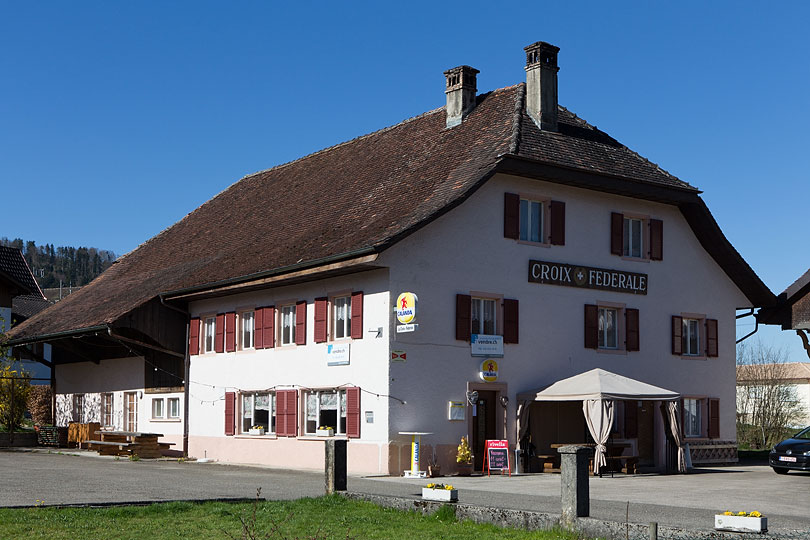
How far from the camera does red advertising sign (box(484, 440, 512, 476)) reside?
2433 cm

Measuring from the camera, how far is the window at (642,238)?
2870 cm

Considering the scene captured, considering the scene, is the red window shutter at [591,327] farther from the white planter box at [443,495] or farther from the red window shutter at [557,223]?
the white planter box at [443,495]

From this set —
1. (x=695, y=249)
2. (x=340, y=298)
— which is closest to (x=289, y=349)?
(x=340, y=298)

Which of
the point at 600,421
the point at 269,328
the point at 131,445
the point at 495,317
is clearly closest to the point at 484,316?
the point at 495,317

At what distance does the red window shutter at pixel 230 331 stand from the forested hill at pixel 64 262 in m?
149

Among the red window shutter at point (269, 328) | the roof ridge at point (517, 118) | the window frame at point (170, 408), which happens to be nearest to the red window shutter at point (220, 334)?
the red window shutter at point (269, 328)

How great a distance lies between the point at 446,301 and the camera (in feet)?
80.4

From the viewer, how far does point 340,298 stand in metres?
25.5

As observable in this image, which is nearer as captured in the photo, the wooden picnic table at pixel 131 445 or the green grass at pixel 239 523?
the green grass at pixel 239 523

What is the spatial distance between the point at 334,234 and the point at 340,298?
1.68m

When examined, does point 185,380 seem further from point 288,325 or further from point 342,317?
point 342,317

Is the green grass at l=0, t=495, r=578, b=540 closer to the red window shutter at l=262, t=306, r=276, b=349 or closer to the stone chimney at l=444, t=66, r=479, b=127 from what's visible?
the red window shutter at l=262, t=306, r=276, b=349

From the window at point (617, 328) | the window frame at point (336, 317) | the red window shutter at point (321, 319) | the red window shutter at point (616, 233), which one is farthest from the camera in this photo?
the red window shutter at point (616, 233)

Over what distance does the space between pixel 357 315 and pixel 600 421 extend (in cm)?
586
